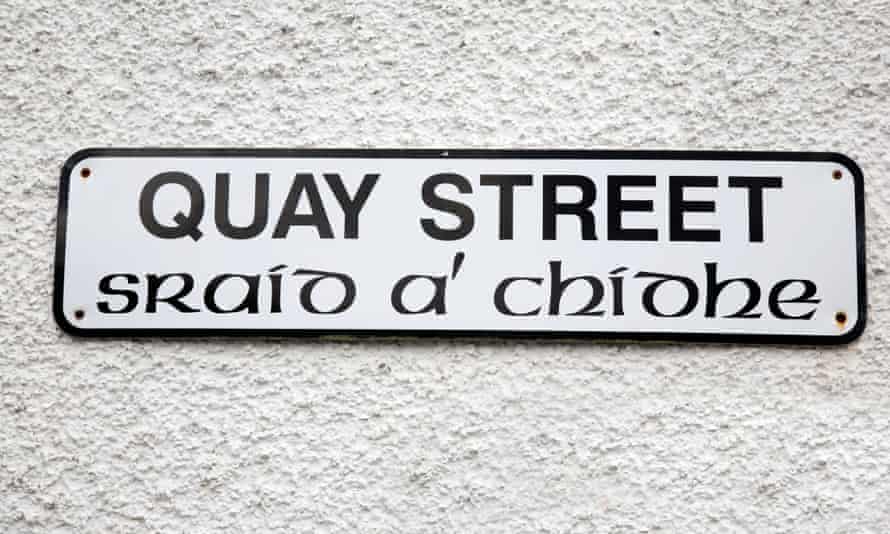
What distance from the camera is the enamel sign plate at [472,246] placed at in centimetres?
72

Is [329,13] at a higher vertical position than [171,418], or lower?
higher

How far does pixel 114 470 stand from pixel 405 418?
0.31m

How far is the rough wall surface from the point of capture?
711mm

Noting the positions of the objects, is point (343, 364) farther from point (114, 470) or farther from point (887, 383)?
point (887, 383)

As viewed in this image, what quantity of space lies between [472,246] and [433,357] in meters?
0.12

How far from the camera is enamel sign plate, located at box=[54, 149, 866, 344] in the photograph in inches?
28.4

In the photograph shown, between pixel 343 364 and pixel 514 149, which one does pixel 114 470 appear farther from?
pixel 514 149

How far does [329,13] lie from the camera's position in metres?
0.77

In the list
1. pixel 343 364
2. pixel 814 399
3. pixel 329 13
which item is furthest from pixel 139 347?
pixel 814 399

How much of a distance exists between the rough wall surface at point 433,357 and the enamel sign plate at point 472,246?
1.0 inches

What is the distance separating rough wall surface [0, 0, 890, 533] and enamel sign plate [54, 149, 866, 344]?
26 mm

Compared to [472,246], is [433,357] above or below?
below

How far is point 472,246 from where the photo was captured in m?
0.73

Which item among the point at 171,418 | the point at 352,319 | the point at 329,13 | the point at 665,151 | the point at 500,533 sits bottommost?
the point at 500,533
